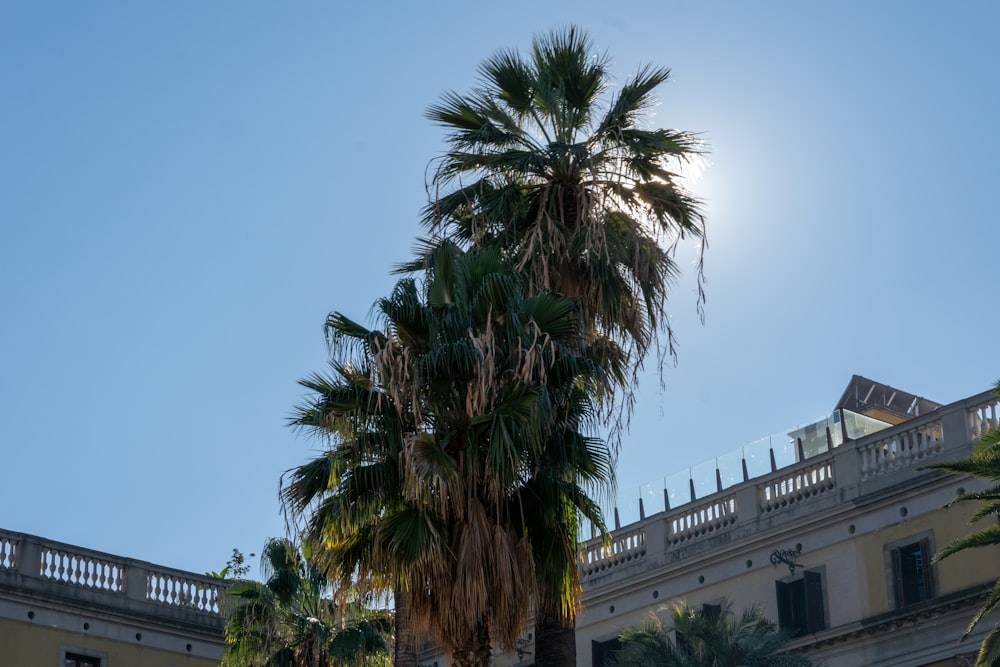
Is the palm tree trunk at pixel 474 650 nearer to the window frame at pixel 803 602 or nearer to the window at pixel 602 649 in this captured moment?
the window frame at pixel 803 602

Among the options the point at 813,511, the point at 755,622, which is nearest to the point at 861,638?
the point at 813,511

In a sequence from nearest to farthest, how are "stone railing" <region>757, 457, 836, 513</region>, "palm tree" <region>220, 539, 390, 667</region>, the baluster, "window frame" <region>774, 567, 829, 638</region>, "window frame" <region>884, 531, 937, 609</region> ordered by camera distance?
"palm tree" <region>220, 539, 390, 667</region>
"window frame" <region>884, 531, 937, 609</region>
the baluster
"window frame" <region>774, 567, 829, 638</region>
"stone railing" <region>757, 457, 836, 513</region>

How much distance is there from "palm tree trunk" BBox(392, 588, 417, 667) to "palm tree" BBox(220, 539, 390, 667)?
9967 mm

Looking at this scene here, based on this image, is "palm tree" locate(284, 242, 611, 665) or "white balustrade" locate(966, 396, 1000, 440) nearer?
"palm tree" locate(284, 242, 611, 665)

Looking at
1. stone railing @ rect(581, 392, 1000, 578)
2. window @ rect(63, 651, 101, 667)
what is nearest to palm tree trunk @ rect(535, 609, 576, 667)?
stone railing @ rect(581, 392, 1000, 578)

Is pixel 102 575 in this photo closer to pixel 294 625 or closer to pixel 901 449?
pixel 294 625

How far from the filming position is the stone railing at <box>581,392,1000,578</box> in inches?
1476

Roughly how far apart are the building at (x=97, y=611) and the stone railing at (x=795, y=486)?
13370mm

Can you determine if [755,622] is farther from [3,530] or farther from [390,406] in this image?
[3,530]

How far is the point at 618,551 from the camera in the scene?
44.6 meters

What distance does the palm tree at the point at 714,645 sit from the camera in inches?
1251

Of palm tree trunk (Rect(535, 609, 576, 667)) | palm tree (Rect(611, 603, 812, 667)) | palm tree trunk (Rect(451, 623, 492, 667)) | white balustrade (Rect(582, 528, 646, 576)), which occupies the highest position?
white balustrade (Rect(582, 528, 646, 576))

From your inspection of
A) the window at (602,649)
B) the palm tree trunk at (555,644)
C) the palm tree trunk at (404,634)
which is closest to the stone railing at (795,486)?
the window at (602,649)

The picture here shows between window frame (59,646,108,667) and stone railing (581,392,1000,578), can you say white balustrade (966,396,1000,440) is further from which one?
window frame (59,646,108,667)
